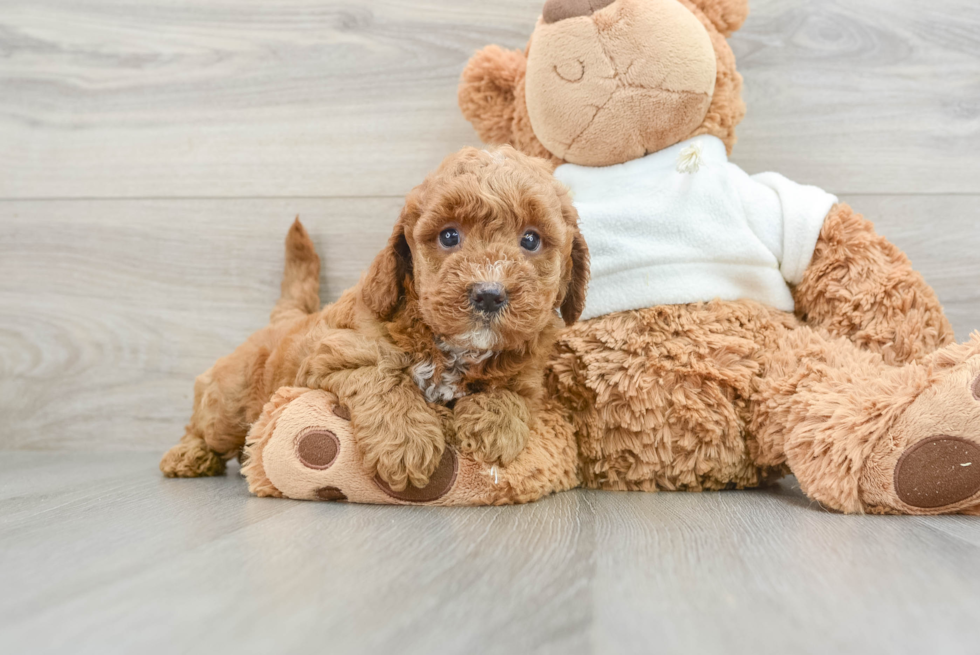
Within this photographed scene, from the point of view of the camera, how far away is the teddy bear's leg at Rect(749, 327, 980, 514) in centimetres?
98

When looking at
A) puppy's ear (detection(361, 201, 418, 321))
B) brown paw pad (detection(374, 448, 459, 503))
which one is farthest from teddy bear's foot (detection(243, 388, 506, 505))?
puppy's ear (detection(361, 201, 418, 321))

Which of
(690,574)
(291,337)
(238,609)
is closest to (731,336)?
(690,574)

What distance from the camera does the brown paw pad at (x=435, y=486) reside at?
3.57ft

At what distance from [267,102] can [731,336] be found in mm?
1344

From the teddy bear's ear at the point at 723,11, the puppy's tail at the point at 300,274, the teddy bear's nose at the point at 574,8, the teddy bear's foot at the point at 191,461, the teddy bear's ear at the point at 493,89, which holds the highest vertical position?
the teddy bear's ear at the point at 723,11

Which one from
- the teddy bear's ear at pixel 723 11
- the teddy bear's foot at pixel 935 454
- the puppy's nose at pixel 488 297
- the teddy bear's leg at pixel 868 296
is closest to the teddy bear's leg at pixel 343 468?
the puppy's nose at pixel 488 297

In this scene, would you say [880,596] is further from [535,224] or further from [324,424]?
[324,424]

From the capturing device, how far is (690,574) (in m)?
0.75

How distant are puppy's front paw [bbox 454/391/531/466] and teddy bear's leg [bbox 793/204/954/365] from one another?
665mm

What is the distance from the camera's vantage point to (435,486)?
42.8 inches

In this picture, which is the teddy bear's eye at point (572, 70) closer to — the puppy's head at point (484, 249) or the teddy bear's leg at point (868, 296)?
the puppy's head at point (484, 249)

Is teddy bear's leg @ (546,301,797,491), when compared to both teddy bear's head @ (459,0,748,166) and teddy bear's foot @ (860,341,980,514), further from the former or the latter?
teddy bear's head @ (459,0,748,166)

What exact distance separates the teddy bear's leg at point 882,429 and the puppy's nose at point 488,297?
0.56 m

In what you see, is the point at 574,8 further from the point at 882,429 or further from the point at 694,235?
the point at 882,429
